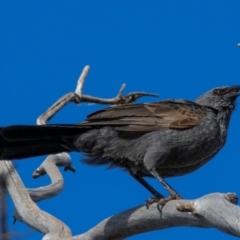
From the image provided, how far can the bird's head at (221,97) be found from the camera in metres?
5.86

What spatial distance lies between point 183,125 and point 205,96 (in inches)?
30.4

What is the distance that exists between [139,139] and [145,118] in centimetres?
23

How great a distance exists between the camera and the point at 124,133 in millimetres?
5547

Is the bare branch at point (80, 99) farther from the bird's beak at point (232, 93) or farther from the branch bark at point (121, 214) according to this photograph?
the bird's beak at point (232, 93)

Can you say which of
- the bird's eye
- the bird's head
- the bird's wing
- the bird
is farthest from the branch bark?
the bird's eye

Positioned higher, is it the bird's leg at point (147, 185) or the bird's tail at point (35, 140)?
the bird's tail at point (35, 140)

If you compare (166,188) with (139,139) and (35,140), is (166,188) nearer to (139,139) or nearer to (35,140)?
(139,139)

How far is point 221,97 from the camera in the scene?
594 cm

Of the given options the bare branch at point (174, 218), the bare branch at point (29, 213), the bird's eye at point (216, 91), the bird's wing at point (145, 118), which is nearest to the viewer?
the bare branch at point (174, 218)

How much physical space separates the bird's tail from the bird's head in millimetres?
1319

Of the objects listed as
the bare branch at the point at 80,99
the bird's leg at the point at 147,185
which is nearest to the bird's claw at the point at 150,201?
the bird's leg at the point at 147,185

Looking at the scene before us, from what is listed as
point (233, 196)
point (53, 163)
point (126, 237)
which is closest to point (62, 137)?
point (126, 237)

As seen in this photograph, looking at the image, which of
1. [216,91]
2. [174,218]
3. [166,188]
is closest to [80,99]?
[216,91]

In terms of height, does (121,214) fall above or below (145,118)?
below
